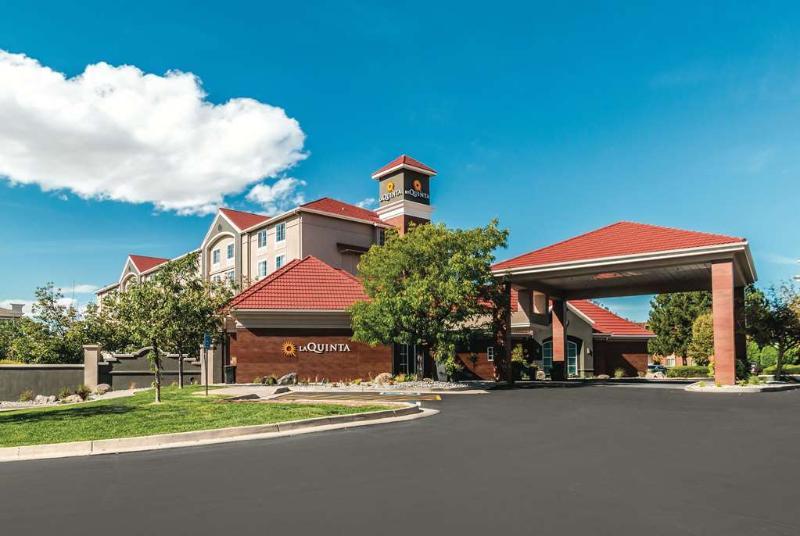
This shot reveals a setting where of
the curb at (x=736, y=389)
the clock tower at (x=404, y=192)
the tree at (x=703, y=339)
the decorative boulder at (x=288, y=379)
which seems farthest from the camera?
the clock tower at (x=404, y=192)

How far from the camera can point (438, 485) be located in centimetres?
813

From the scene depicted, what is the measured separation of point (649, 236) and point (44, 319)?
41056mm

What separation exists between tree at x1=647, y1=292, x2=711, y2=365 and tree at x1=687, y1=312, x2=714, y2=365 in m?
2.75

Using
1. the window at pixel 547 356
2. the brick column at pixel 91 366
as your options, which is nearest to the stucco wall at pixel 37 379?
the brick column at pixel 91 366

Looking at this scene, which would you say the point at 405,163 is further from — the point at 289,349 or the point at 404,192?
the point at 289,349

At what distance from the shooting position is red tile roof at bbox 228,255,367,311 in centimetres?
3253

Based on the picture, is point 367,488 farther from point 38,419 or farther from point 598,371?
Answer: point 598,371

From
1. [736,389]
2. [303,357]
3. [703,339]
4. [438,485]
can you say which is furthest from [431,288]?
[703,339]

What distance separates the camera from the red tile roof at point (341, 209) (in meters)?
54.4

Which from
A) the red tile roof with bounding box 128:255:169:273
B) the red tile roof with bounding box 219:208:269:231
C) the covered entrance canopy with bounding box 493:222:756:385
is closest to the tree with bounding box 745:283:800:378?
the covered entrance canopy with bounding box 493:222:756:385

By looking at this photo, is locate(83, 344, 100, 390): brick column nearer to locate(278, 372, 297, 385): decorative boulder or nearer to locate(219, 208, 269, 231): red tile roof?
locate(278, 372, 297, 385): decorative boulder

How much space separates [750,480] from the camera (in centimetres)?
838

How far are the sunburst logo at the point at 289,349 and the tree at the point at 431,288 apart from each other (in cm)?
362

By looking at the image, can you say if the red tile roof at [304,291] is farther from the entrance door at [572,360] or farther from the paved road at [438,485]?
the paved road at [438,485]
